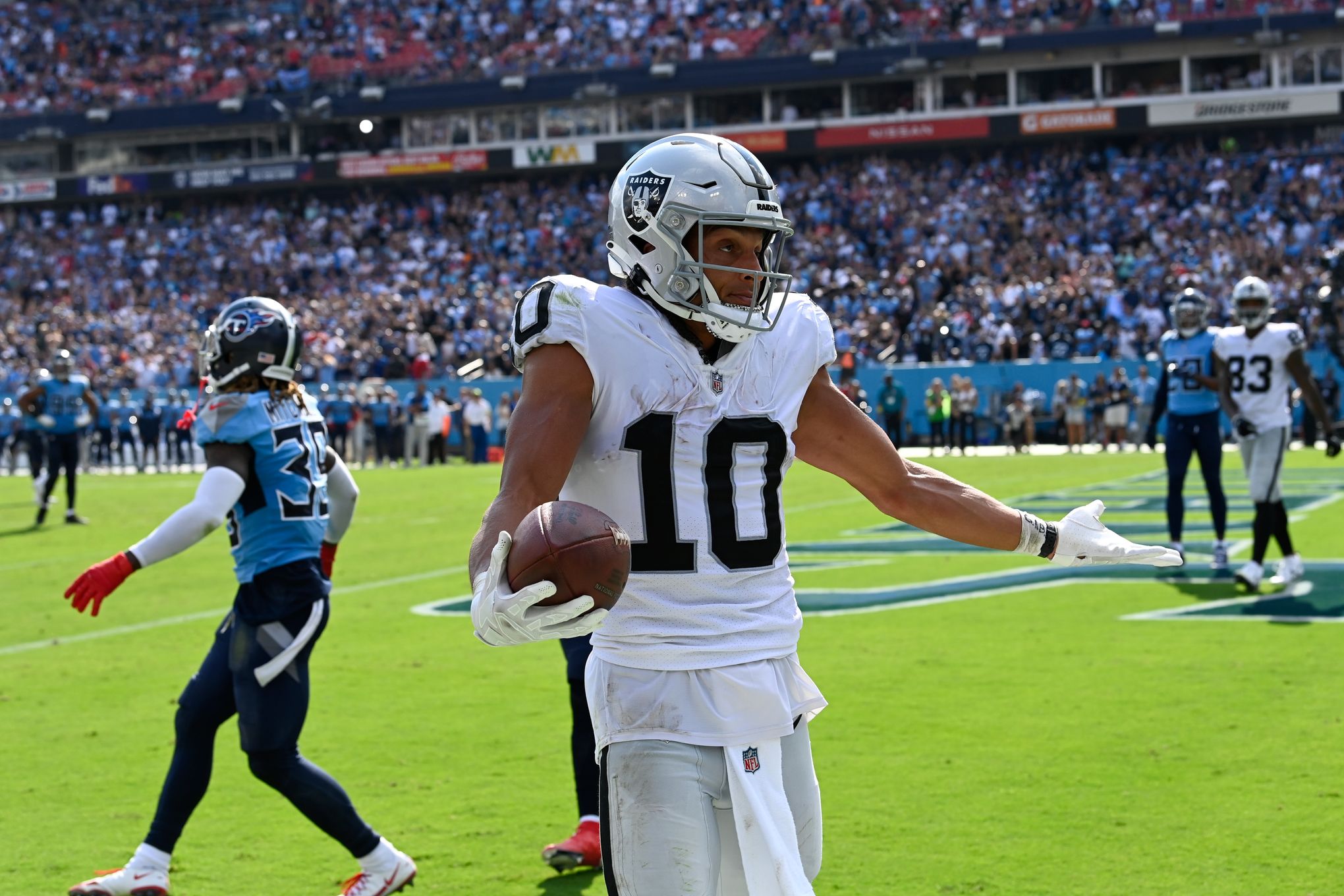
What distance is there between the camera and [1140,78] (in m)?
37.4

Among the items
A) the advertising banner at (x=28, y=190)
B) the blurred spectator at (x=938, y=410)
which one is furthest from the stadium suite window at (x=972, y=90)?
the advertising banner at (x=28, y=190)

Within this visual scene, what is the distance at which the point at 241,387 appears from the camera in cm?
Answer: 472

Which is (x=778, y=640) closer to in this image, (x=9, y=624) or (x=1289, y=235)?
(x=9, y=624)

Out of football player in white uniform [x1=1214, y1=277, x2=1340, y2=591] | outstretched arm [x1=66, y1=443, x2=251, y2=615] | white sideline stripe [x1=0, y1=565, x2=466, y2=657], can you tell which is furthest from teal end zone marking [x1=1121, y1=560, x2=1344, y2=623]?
outstretched arm [x1=66, y1=443, x2=251, y2=615]

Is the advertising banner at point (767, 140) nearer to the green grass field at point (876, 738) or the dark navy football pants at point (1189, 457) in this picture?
the green grass field at point (876, 738)

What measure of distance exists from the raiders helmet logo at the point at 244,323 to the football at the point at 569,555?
254cm

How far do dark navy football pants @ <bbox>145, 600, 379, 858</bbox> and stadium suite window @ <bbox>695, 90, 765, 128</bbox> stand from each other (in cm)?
3708

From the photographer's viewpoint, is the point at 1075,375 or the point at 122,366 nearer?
the point at 1075,375

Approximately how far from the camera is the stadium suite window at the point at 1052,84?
3772 cm

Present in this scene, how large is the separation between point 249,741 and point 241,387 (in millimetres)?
1103

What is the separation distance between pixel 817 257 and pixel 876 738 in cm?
2961

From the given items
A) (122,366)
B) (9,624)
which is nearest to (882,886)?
(9,624)

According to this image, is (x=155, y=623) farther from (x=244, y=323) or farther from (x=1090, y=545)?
(x=1090, y=545)

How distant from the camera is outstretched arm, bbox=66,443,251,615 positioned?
407 cm
